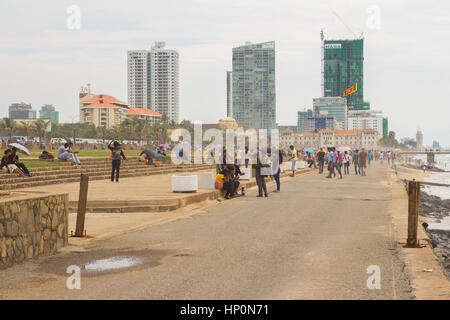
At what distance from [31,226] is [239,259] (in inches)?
Result: 120

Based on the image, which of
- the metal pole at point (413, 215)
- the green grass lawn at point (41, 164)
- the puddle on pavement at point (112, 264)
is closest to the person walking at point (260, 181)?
the metal pole at point (413, 215)

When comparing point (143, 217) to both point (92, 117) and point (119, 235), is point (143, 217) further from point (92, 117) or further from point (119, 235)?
point (92, 117)

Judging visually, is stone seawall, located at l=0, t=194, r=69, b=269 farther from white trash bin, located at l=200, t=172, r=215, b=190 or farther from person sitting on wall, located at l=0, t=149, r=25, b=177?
person sitting on wall, located at l=0, t=149, r=25, b=177

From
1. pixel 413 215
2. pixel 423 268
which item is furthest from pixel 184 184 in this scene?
pixel 423 268

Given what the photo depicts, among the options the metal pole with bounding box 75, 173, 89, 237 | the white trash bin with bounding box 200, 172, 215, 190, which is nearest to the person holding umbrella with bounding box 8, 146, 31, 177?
the white trash bin with bounding box 200, 172, 215, 190

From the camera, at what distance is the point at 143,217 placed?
13312 millimetres

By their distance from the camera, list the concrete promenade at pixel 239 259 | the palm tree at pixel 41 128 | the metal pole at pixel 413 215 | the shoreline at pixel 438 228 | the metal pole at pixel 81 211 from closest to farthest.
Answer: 1. the concrete promenade at pixel 239 259
2. the metal pole at pixel 413 215
3. the metal pole at pixel 81 211
4. the shoreline at pixel 438 228
5. the palm tree at pixel 41 128

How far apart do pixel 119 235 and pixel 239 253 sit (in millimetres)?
2916

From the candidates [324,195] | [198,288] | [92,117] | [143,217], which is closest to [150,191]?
[143,217]

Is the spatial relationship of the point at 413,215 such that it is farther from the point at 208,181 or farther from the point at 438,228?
the point at 438,228

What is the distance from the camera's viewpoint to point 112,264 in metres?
7.70

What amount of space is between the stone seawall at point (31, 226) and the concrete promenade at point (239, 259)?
216mm

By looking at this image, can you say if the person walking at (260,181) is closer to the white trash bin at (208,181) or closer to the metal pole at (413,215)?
the white trash bin at (208,181)

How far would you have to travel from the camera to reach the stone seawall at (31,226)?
7.50 m
